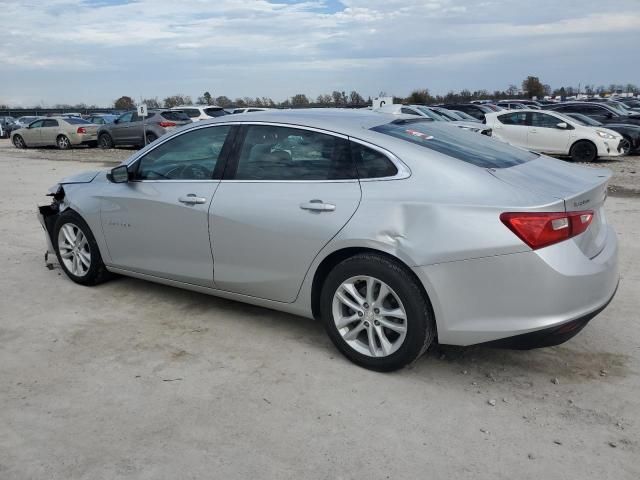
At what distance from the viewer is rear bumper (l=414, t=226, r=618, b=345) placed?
3117mm

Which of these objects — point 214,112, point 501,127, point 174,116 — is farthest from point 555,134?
point 174,116

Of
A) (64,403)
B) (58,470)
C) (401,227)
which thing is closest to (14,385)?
(64,403)

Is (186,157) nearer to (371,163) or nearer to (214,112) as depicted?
(371,163)

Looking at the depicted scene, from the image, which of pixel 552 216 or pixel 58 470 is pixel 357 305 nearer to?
pixel 552 216

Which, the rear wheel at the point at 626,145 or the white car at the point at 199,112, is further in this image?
the white car at the point at 199,112

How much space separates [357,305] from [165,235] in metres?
1.73

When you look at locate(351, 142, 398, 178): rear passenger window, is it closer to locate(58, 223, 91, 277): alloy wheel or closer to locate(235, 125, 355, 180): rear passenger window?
locate(235, 125, 355, 180): rear passenger window

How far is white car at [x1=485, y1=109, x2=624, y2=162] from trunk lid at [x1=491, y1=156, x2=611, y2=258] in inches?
523

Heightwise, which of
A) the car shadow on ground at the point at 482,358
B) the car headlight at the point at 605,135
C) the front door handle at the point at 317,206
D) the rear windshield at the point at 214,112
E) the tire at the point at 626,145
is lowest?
the tire at the point at 626,145

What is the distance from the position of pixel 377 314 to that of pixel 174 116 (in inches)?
782

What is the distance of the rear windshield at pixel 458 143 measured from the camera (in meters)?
3.65

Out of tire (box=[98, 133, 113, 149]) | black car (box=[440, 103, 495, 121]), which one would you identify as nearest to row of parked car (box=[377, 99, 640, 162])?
black car (box=[440, 103, 495, 121])

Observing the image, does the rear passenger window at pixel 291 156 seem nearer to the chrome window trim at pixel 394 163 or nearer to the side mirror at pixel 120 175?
the chrome window trim at pixel 394 163

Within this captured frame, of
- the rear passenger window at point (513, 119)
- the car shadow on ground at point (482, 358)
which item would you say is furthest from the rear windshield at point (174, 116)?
the car shadow on ground at point (482, 358)
